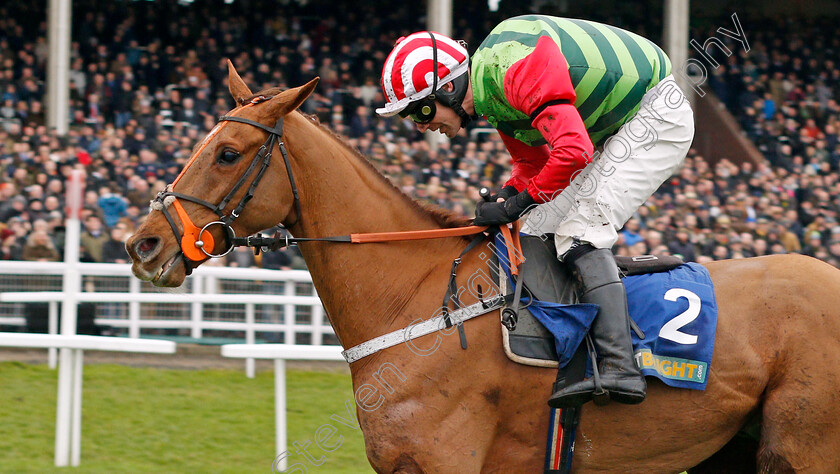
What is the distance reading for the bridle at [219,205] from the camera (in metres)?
3.21

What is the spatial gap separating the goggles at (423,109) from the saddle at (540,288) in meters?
0.58

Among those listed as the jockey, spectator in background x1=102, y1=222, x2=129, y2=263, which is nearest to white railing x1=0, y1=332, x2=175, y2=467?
the jockey

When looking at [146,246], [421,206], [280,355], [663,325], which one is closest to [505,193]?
[421,206]

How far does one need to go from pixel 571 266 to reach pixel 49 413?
4.83 m

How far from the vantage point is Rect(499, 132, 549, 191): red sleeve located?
3846 mm

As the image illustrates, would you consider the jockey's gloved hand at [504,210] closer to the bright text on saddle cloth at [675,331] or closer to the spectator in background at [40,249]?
the bright text on saddle cloth at [675,331]

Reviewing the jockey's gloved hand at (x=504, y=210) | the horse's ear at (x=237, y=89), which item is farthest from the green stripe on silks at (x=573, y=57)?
the horse's ear at (x=237, y=89)

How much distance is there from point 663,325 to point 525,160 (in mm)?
934

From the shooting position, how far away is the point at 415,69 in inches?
136

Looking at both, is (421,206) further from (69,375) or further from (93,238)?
(93,238)

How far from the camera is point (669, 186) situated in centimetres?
1238

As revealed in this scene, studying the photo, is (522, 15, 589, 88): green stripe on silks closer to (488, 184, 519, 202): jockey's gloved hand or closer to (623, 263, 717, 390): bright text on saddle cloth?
(488, 184, 519, 202): jockey's gloved hand

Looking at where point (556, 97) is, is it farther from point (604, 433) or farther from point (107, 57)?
point (107, 57)

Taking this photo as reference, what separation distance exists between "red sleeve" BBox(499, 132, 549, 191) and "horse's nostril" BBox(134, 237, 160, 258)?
56.3 inches
